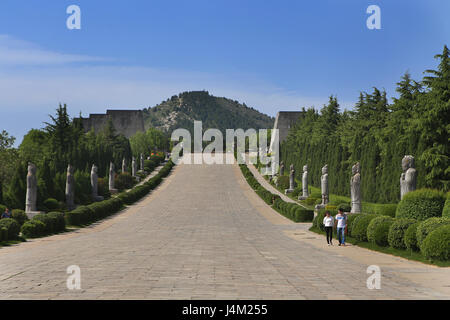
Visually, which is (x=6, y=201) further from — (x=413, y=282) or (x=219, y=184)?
(x=219, y=184)

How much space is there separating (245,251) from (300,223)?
52.1ft

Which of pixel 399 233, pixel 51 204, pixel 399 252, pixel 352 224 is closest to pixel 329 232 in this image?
pixel 352 224

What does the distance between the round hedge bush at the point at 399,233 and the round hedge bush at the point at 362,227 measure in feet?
9.40

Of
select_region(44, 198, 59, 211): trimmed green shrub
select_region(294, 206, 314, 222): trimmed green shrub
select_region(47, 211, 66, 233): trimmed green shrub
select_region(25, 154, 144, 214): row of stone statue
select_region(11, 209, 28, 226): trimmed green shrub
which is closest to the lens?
select_region(47, 211, 66, 233): trimmed green shrub

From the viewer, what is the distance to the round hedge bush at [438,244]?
13906 mm

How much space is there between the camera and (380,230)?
18.5 meters

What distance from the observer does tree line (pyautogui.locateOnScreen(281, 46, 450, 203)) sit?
112 ft

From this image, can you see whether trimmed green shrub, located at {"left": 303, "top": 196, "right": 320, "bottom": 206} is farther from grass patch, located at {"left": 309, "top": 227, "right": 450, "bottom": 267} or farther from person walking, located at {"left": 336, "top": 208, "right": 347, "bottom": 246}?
person walking, located at {"left": 336, "top": 208, "right": 347, "bottom": 246}

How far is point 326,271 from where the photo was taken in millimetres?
12484

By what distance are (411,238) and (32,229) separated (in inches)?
660

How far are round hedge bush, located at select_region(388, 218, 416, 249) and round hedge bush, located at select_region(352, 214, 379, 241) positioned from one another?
113 inches

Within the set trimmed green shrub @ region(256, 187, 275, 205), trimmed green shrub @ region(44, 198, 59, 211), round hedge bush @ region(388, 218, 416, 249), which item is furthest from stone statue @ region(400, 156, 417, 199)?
trimmed green shrub @ region(256, 187, 275, 205)

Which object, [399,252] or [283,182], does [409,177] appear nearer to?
[399,252]
